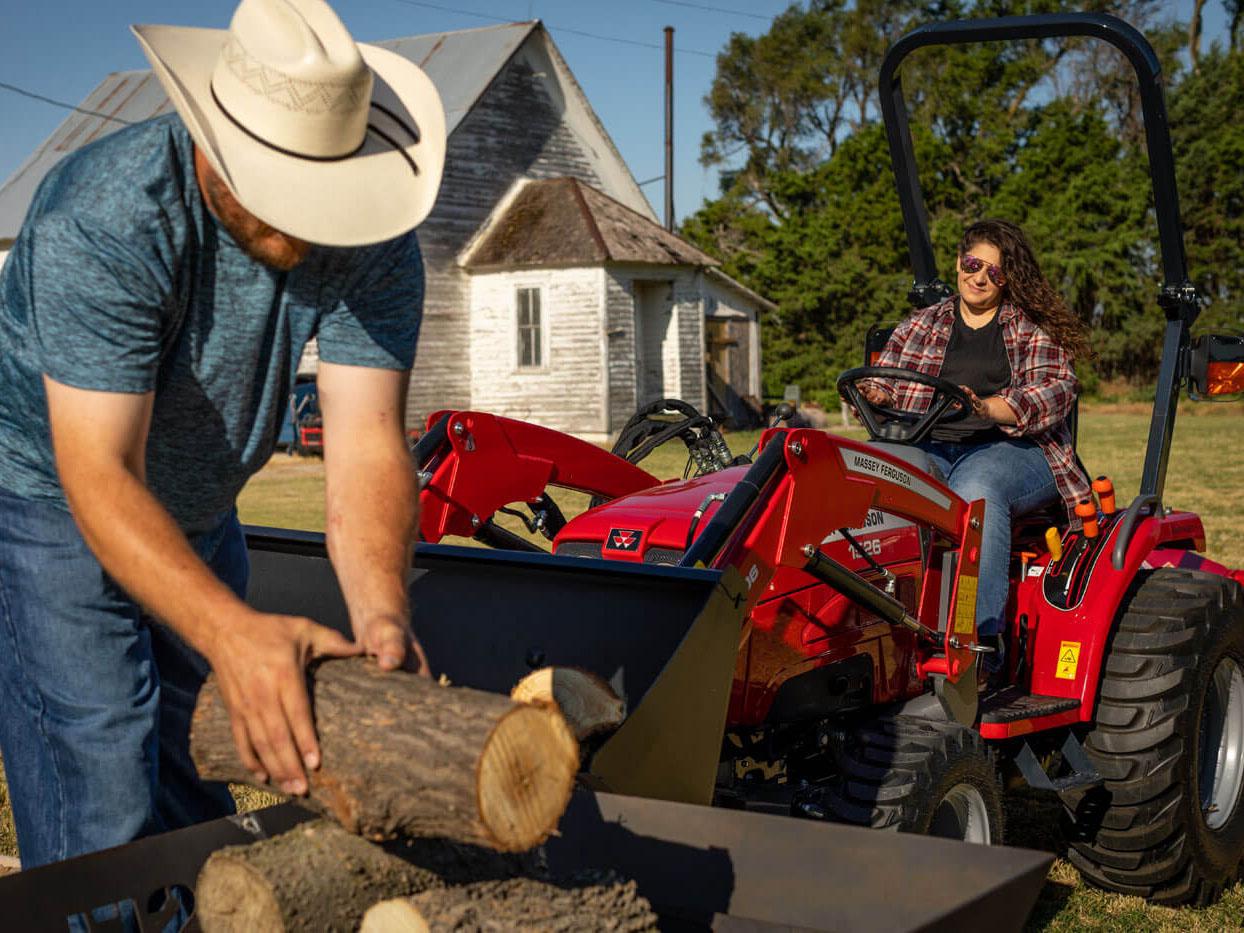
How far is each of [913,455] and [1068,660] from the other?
2.66 feet

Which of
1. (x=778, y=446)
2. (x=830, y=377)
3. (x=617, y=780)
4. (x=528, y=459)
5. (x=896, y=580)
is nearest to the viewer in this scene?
(x=617, y=780)

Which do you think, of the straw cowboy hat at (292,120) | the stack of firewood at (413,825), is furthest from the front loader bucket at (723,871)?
the straw cowboy hat at (292,120)

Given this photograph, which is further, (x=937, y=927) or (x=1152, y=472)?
(x=1152, y=472)

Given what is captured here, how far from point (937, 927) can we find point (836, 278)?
3219 centimetres

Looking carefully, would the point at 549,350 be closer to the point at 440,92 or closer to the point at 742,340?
the point at 440,92

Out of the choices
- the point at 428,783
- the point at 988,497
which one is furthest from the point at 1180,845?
the point at 428,783

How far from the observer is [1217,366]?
15.1 feet

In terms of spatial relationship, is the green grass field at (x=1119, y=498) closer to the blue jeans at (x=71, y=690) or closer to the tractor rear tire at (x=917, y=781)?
the tractor rear tire at (x=917, y=781)

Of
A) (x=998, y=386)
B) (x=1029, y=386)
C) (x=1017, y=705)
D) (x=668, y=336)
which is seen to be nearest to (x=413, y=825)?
(x=1017, y=705)

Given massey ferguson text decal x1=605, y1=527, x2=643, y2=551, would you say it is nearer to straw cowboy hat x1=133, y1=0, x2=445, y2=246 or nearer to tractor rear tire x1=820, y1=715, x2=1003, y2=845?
tractor rear tire x1=820, y1=715, x2=1003, y2=845

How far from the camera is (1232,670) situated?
470 centimetres

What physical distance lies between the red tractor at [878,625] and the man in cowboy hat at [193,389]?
0.80 meters

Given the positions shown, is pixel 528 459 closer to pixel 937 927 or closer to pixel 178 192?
pixel 178 192

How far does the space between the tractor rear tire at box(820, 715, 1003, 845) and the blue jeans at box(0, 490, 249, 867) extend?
1697 millimetres
